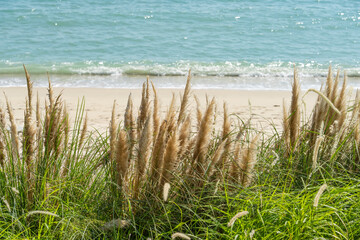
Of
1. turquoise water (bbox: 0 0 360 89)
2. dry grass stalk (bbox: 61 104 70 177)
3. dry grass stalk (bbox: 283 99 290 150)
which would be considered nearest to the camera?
dry grass stalk (bbox: 61 104 70 177)

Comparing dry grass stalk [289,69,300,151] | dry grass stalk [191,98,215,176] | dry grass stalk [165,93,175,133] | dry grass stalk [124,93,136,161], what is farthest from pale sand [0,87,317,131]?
dry grass stalk [191,98,215,176]

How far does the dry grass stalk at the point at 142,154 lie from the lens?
222 cm

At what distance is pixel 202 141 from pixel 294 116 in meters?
0.72

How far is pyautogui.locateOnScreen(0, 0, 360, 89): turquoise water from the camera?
12.4 m

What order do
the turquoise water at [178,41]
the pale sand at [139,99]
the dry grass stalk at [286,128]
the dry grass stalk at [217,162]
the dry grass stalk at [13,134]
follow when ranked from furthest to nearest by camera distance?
the turquoise water at [178,41] → the pale sand at [139,99] → the dry grass stalk at [286,128] → the dry grass stalk at [13,134] → the dry grass stalk at [217,162]

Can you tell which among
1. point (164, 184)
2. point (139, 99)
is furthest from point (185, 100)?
point (139, 99)

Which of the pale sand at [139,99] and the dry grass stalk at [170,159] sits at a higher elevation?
the dry grass stalk at [170,159]

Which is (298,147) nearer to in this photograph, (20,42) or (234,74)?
(234,74)

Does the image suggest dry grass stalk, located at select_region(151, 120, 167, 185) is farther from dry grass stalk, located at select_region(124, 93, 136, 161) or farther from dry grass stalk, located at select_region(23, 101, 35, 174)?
dry grass stalk, located at select_region(23, 101, 35, 174)

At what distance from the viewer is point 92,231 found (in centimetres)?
244

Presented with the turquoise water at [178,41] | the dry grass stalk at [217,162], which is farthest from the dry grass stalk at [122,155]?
the turquoise water at [178,41]

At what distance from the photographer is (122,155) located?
92.4 inches

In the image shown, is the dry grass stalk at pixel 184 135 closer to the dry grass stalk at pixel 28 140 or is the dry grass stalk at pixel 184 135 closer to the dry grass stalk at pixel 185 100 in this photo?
the dry grass stalk at pixel 185 100

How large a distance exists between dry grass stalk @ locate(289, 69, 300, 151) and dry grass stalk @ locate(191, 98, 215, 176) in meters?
0.65
